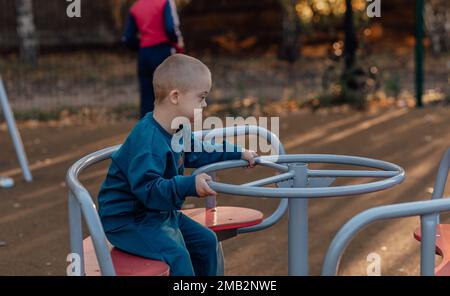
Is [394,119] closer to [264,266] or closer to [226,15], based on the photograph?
[264,266]

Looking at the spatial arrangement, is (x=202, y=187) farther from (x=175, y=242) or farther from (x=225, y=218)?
(x=225, y=218)

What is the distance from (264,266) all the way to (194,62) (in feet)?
5.81

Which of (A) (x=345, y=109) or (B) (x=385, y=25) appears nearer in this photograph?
(A) (x=345, y=109)

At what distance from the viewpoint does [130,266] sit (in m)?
2.91

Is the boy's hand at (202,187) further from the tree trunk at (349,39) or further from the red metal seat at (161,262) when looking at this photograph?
the tree trunk at (349,39)

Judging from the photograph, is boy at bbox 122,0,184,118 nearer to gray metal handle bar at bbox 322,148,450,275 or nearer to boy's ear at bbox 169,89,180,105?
boy's ear at bbox 169,89,180,105

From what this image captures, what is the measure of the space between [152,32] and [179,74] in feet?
14.8

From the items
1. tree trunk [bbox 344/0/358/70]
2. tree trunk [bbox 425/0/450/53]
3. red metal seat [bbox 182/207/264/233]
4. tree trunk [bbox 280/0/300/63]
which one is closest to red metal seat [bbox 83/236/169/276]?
red metal seat [bbox 182/207/264/233]

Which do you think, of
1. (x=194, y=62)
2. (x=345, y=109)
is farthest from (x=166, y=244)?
(x=345, y=109)

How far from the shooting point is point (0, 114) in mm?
9844

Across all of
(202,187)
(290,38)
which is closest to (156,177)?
(202,187)

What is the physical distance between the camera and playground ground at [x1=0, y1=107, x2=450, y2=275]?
4656mm
